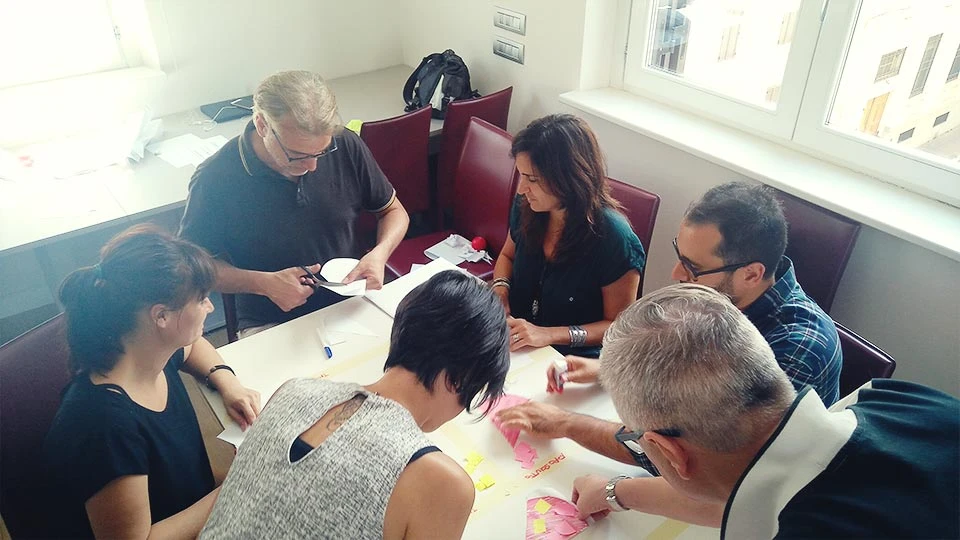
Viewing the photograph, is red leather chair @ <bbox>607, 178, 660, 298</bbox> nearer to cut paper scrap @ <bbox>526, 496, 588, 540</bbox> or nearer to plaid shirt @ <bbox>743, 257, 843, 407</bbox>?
plaid shirt @ <bbox>743, 257, 843, 407</bbox>

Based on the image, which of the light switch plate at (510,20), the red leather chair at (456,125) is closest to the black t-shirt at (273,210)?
the red leather chair at (456,125)

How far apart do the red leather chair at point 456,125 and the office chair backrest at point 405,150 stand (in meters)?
0.07

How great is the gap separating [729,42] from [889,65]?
1.88 feet

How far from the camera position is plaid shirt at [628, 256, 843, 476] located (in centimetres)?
130

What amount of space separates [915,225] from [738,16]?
3.27 feet

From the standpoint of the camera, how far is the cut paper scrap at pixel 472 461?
1288mm

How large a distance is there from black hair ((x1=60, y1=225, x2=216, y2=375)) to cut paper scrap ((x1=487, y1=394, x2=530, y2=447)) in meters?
0.68

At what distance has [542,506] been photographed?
47.9 inches

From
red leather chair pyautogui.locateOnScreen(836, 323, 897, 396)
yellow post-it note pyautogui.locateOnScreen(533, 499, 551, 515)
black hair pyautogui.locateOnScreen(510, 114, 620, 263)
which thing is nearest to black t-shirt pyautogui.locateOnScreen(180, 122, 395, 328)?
black hair pyautogui.locateOnScreen(510, 114, 620, 263)

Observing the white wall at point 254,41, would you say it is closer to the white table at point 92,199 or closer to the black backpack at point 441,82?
the white table at point 92,199

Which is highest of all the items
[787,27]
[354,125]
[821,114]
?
[787,27]

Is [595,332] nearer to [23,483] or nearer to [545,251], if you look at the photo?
[545,251]

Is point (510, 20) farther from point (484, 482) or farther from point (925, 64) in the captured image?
point (484, 482)

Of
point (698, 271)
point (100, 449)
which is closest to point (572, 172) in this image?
point (698, 271)
